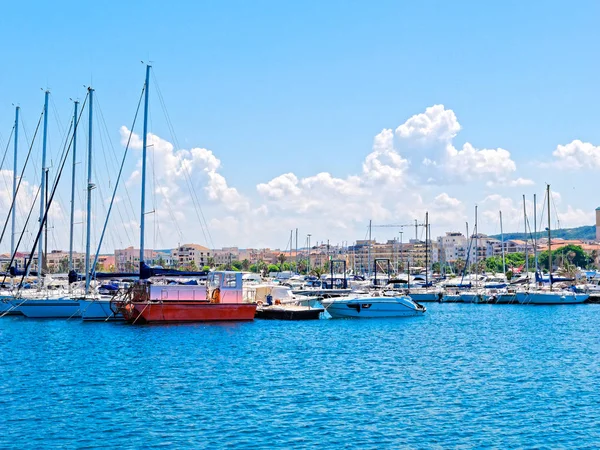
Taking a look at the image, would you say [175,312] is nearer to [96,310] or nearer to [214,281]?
[214,281]

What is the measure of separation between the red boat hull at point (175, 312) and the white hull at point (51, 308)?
286 inches

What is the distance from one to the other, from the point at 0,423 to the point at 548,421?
19679 millimetres

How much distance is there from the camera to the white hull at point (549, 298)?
99.7m

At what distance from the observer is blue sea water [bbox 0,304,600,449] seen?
2555 centimetres

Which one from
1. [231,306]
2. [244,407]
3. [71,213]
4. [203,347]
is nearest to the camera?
[244,407]

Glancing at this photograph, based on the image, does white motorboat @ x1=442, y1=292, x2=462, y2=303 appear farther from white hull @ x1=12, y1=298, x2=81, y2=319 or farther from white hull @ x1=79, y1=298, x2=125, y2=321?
white hull @ x1=12, y1=298, x2=81, y2=319

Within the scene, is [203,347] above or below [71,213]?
below

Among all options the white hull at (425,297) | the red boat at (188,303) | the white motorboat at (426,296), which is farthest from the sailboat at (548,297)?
the red boat at (188,303)

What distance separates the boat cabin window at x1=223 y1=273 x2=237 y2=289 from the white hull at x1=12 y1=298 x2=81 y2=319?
1364 cm

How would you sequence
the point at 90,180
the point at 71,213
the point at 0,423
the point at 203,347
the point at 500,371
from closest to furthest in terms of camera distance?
the point at 0,423, the point at 500,371, the point at 203,347, the point at 90,180, the point at 71,213

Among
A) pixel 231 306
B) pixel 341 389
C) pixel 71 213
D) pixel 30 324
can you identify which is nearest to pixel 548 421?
pixel 341 389

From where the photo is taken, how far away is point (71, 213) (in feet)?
238

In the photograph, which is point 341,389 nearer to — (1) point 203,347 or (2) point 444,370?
(2) point 444,370

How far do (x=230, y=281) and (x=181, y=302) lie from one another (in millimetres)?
4726
